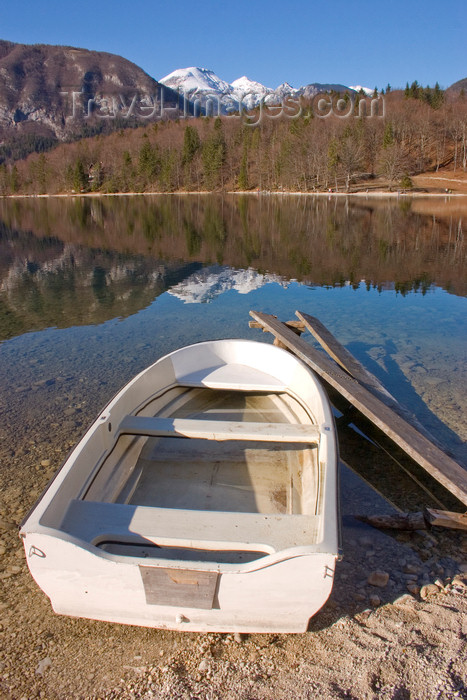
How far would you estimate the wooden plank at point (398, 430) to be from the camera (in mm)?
4008

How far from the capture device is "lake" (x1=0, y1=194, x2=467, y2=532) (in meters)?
5.86

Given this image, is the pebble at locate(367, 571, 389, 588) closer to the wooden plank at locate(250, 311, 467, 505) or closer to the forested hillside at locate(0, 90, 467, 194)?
Result: the wooden plank at locate(250, 311, 467, 505)

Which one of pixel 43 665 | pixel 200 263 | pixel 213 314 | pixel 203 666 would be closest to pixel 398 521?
pixel 203 666

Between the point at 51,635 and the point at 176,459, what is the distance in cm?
192

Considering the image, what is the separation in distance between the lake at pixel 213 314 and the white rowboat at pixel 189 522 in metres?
0.97

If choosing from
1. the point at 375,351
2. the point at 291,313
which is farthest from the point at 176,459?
the point at 291,313

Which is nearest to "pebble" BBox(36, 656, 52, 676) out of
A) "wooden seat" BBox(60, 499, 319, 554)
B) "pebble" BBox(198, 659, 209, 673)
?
"wooden seat" BBox(60, 499, 319, 554)

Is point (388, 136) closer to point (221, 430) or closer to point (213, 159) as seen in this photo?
point (213, 159)

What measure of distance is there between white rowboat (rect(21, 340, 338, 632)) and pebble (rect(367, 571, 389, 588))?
0.64 metres

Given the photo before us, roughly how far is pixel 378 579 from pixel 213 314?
8858mm

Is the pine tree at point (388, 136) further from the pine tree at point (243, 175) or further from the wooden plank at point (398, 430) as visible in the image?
the wooden plank at point (398, 430)

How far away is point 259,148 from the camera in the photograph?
8712 cm

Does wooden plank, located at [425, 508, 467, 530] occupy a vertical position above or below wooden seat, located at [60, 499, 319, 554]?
below

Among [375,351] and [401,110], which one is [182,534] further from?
[401,110]
